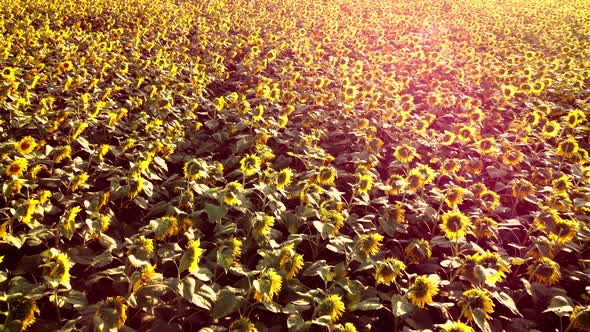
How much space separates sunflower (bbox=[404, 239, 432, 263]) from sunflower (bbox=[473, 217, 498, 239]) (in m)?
0.49

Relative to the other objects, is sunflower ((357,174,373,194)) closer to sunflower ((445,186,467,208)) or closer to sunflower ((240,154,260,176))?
sunflower ((445,186,467,208))

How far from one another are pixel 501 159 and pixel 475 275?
2.98 metres

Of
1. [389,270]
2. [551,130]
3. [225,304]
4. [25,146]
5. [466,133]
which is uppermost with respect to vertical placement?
[551,130]

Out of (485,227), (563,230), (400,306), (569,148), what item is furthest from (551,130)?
(400,306)

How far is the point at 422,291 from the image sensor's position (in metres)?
2.69

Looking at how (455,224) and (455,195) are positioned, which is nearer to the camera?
A: (455,224)

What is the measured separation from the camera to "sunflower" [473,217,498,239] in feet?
11.5

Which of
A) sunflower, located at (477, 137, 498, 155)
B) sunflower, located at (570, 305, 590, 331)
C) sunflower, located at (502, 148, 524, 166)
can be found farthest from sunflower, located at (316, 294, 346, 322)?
sunflower, located at (502, 148, 524, 166)

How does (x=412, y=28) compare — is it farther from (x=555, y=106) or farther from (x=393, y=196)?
(x=393, y=196)

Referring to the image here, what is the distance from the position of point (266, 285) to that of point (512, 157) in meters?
3.66

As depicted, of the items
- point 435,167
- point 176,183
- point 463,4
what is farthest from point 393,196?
point 463,4

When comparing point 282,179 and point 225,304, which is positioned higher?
point 282,179

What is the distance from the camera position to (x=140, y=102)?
5.65 m

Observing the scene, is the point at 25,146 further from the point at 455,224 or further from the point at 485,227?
the point at 485,227
